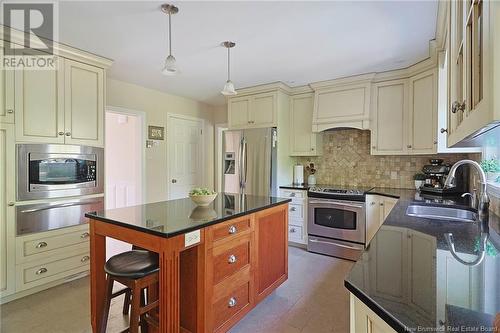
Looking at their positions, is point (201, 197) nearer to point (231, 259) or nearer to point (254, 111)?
point (231, 259)

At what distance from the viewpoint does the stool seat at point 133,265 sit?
1495 millimetres

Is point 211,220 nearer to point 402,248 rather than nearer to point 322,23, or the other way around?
point 402,248

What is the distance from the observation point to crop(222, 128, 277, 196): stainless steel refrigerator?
3.74 meters

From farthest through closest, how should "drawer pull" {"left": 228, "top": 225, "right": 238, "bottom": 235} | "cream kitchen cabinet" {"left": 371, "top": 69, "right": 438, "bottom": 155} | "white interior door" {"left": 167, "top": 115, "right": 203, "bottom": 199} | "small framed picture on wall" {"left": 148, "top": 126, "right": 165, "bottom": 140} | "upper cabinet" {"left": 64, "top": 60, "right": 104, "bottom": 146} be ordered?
"white interior door" {"left": 167, "top": 115, "right": 203, "bottom": 199} < "small framed picture on wall" {"left": 148, "top": 126, "right": 165, "bottom": 140} < "cream kitchen cabinet" {"left": 371, "top": 69, "right": 438, "bottom": 155} < "upper cabinet" {"left": 64, "top": 60, "right": 104, "bottom": 146} < "drawer pull" {"left": 228, "top": 225, "right": 238, "bottom": 235}

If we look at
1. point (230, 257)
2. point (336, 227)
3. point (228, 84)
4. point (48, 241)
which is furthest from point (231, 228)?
point (336, 227)

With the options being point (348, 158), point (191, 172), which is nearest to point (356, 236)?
point (348, 158)

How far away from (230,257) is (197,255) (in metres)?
0.29

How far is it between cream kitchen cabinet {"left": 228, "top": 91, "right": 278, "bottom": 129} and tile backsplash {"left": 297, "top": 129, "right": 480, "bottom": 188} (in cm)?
91

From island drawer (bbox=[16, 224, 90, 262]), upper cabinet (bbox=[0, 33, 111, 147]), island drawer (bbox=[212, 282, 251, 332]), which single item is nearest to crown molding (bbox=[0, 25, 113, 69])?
upper cabinet (bbox=[0, 33, 111, 147])

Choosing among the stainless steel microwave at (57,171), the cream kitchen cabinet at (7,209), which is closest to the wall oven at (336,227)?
the stainless steel microwave at (57,171)

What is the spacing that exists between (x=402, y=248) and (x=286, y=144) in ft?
9.93

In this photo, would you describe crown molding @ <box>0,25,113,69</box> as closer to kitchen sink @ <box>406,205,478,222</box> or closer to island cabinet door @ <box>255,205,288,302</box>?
island cabinet door @ <box>255,205,288,302</box>

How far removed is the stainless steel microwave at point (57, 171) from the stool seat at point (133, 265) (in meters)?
1.38

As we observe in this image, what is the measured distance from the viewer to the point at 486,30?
0.64 meters
